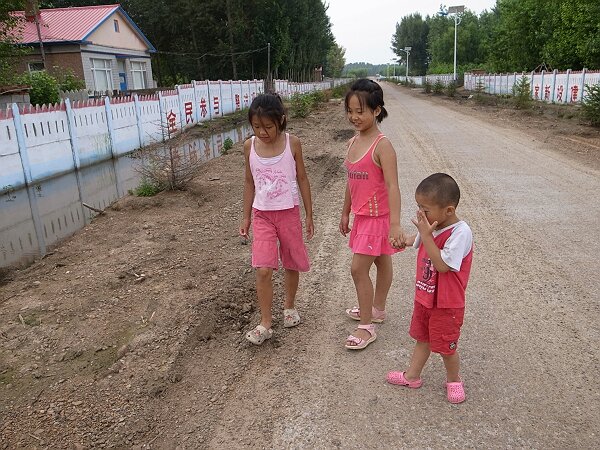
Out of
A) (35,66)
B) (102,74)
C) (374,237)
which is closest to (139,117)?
(374,237)

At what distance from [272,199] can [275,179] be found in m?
0.12

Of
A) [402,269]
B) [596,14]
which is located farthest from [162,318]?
[596,14]

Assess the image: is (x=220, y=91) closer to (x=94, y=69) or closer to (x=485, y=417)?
(x=94, y=69)

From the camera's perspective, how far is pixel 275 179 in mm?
2928

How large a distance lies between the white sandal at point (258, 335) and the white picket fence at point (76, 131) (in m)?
4.73

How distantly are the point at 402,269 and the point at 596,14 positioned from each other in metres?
25.6

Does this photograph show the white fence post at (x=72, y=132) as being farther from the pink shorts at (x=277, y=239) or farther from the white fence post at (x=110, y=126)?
the pink shorts at (x=277, y=239)

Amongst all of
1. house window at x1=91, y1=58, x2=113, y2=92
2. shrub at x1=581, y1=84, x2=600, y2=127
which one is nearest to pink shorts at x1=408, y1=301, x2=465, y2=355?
shrub at x1=581, y1=84, x2=600, y2=127

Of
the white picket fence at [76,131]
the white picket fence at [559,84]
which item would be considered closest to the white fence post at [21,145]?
the white picket fence at [76,131]

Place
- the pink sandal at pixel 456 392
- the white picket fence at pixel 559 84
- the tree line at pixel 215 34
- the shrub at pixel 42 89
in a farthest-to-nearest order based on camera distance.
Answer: the tree line at pixel 215 34 < the white picket fence at pixel 559 84 < the shrub at pixel 42 89 < the pink sandal at pixel 456 392

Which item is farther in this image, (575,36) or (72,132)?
(575,36)

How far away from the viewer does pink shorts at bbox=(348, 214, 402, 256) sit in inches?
110

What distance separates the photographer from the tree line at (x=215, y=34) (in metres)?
42.1

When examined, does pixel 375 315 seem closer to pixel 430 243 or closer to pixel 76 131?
pixel 430 243
